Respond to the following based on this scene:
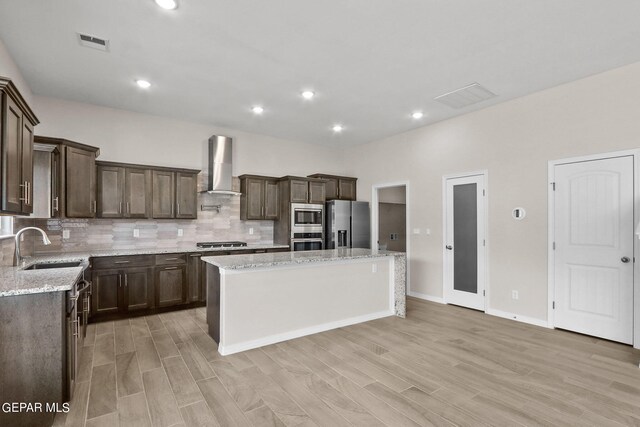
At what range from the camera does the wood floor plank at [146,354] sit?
116 inches

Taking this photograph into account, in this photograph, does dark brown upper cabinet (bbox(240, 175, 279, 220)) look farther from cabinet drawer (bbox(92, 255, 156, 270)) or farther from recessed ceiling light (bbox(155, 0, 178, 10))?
recessed ceiling light (bbox(155, 0, 178, 10))

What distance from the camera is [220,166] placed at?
5.50 meters

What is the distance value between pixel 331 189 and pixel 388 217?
1515 mm

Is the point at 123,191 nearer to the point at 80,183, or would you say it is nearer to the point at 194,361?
the point at 80,183

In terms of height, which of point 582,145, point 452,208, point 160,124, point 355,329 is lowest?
point 355,329

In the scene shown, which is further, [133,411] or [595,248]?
[595,248]

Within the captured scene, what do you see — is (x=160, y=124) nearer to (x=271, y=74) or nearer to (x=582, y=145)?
(x=271, y=74)

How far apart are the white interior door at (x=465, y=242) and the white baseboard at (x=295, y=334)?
49.9 inches

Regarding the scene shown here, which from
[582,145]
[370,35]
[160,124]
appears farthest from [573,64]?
[160,124]

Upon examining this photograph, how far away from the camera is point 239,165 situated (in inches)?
238

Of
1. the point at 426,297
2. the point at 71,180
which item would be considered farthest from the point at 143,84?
the point at 426,297

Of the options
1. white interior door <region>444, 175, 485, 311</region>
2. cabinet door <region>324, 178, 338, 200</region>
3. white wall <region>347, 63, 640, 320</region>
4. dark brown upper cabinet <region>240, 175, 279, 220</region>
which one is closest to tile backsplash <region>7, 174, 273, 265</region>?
dark brown upper cabinet <region>240, 175, 279, 220</region>

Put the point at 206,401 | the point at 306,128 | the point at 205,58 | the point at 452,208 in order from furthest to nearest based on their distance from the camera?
the point at 306,128 < the point at 452,208 < the point at 205,58 < the point at 206,401

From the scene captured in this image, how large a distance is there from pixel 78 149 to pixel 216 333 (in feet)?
9.67
